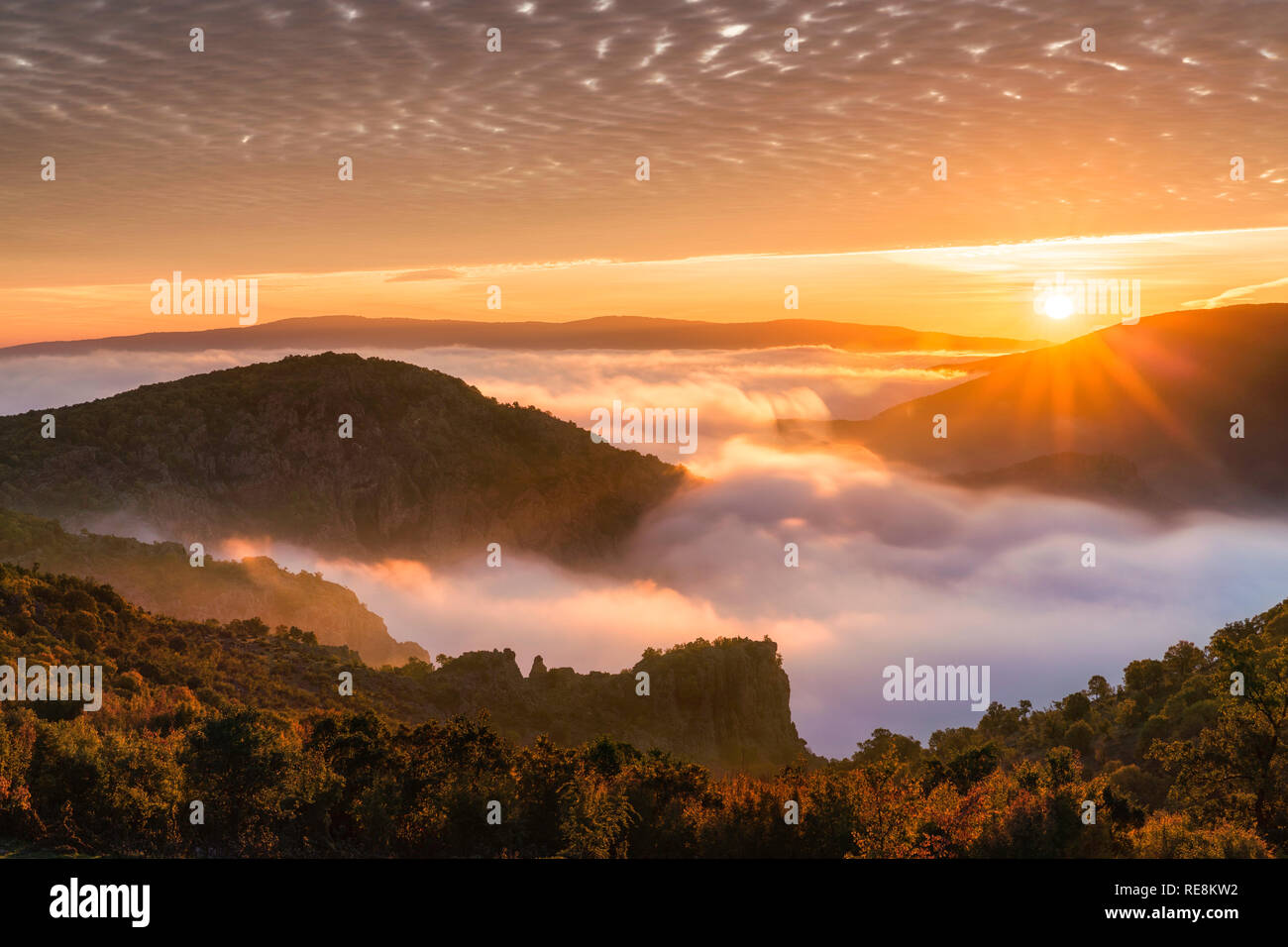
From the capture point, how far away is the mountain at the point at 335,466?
10800 centimetres

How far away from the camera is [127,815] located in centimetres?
2195

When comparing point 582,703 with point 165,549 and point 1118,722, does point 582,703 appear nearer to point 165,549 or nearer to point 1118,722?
point 1118,722

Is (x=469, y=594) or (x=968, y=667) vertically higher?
(x=469, y=594)

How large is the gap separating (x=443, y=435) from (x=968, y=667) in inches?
3930

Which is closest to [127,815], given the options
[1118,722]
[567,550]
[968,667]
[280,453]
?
[1118,722]

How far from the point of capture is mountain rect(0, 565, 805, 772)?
129 feet

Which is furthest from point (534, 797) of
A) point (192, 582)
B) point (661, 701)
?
point (192, 582)

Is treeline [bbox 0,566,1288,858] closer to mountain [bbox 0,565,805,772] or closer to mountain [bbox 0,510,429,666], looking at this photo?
mountain [bbox 0,565,805,772]

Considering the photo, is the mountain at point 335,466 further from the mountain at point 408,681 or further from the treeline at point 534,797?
the treeline at point 534,797

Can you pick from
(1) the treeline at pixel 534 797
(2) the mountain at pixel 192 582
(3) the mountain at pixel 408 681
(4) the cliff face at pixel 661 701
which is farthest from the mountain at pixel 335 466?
(1) the treeline at pixel 534 797

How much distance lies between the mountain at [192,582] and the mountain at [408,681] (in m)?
15.0

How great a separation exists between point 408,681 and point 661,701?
15.4 m

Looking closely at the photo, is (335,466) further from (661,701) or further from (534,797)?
(534,797)
